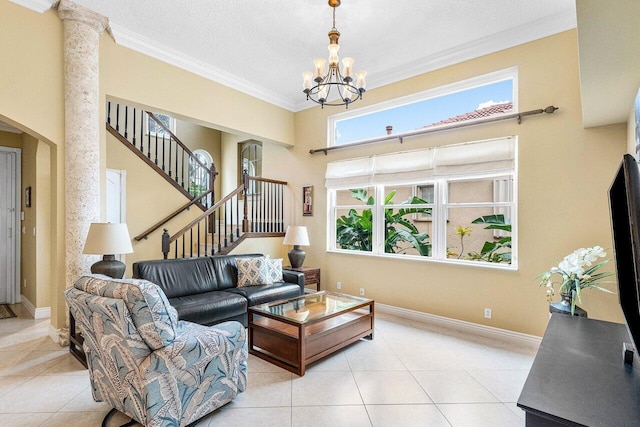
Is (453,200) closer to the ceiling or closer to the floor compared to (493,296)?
closer to the ceiling

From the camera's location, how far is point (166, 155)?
271 inches

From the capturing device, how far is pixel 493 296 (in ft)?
12.5

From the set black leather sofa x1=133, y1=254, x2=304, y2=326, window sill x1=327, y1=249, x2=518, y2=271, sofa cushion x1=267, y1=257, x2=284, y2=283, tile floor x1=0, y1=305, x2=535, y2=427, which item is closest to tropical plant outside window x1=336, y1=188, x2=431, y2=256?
window sill x1=327, y1=249, x2=518, y2=271

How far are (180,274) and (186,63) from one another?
2778 mm

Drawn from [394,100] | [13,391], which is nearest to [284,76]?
[394,100]

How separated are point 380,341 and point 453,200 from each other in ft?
6.76

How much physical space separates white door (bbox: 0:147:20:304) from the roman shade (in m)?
4.91

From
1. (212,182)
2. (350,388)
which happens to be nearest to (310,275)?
(350,388)

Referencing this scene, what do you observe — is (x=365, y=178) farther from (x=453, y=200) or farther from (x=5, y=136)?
(x=5, y=136)

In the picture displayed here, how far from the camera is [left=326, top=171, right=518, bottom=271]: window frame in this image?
3754 mm

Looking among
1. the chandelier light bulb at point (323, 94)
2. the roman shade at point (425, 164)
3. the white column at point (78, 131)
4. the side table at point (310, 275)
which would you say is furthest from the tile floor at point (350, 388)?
the chandelier light bulb at point (323, 94)

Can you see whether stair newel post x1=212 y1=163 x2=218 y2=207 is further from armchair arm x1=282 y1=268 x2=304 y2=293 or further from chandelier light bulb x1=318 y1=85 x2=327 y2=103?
chandelier light bulb x1=318 y1=85 x2=327 y2=103

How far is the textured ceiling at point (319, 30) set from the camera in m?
3.27

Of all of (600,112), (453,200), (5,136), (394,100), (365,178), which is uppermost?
(394,100)
